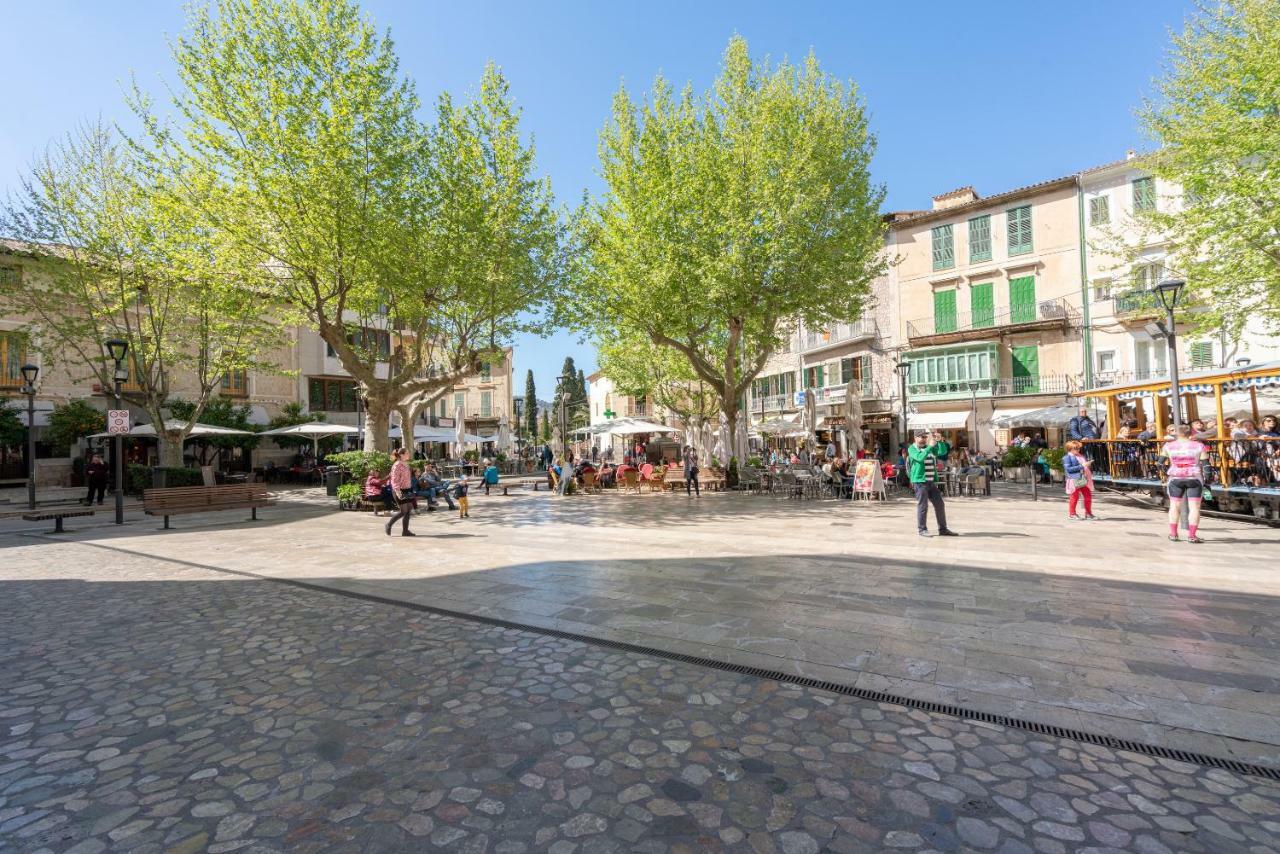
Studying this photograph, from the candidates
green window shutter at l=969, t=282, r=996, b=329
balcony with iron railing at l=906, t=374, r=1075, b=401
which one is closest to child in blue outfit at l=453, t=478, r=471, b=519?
balcony with iron railing at l=906, t=374, r=1075, b=401

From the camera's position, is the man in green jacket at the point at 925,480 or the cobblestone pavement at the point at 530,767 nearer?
the cobblestone pavement at the point at 530,767

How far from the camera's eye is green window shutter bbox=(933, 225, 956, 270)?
28203 millimetres

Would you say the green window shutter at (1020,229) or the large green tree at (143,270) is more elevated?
the green window shutter at (1020,229)

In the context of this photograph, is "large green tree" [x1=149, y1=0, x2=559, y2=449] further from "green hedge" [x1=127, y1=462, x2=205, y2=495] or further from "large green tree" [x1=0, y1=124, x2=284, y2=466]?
"green hedge" [x1=127, y1=462, x2=205, y2=495]

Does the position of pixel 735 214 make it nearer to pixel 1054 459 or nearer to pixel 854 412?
pixel 854 412

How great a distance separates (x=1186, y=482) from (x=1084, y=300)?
2047 centimetres

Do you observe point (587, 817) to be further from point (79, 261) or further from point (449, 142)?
point (79, 261)

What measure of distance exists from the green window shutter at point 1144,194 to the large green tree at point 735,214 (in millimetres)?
13184

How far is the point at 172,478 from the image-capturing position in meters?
18.4

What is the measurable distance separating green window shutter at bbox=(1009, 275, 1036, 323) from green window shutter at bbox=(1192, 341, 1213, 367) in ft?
17.6

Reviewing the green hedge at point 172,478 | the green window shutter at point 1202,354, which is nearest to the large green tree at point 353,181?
the green hedge at point 172,478

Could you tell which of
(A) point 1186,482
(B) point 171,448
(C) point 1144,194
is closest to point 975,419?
(C) point 1144,194

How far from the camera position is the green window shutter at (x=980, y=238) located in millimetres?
27281

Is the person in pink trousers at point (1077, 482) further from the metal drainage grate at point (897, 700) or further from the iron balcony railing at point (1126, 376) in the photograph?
the iron balcony railing at point (1126, 376)
